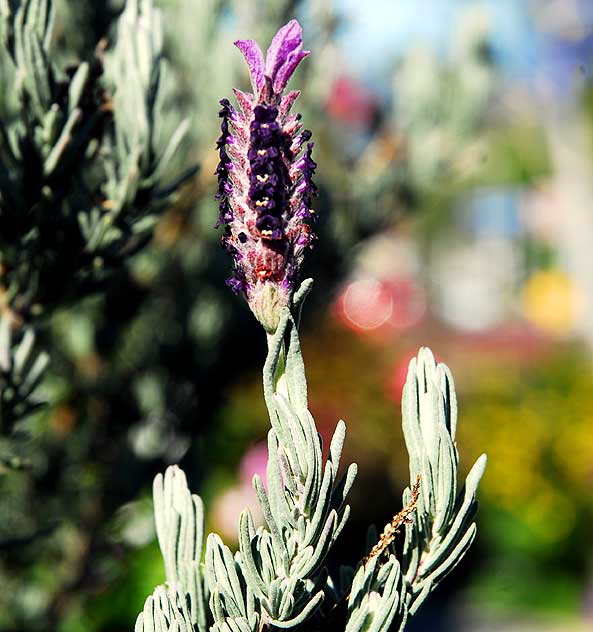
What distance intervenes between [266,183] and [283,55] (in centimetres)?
14

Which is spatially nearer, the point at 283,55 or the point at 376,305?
the point at 283,55

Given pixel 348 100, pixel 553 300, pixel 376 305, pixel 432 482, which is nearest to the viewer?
pixel 432 482

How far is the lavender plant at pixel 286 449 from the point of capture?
0.82 m

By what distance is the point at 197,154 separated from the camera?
2.63m

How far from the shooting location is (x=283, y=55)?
0.83 m

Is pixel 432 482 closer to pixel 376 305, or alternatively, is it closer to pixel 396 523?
pixel 396 523

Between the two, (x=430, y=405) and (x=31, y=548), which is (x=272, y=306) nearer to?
(x=430, y=405)

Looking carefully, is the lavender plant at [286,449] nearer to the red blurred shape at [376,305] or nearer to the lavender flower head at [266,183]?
the lavender flower head at [266,183]

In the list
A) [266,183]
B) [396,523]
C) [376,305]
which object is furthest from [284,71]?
[376,305]

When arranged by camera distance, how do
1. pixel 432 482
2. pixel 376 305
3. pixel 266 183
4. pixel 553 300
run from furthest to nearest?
pixel 553 300 → pixel 376 305 → pixel 432 482 → pixel 266 183

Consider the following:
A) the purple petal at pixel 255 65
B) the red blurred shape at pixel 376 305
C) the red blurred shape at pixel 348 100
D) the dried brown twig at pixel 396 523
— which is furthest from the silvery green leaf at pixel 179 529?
the red blurred shape at pixel 376 305

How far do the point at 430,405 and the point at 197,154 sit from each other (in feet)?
6.20

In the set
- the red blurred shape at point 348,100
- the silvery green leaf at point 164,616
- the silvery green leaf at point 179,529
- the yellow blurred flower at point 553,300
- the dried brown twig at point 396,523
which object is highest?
the yellow blurred flower at point 553,300

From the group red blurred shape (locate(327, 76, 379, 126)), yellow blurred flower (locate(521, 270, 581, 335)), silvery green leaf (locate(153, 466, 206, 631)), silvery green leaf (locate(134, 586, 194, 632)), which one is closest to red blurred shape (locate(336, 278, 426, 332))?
red blurred shape (locate(327, 76, 379, 126))
